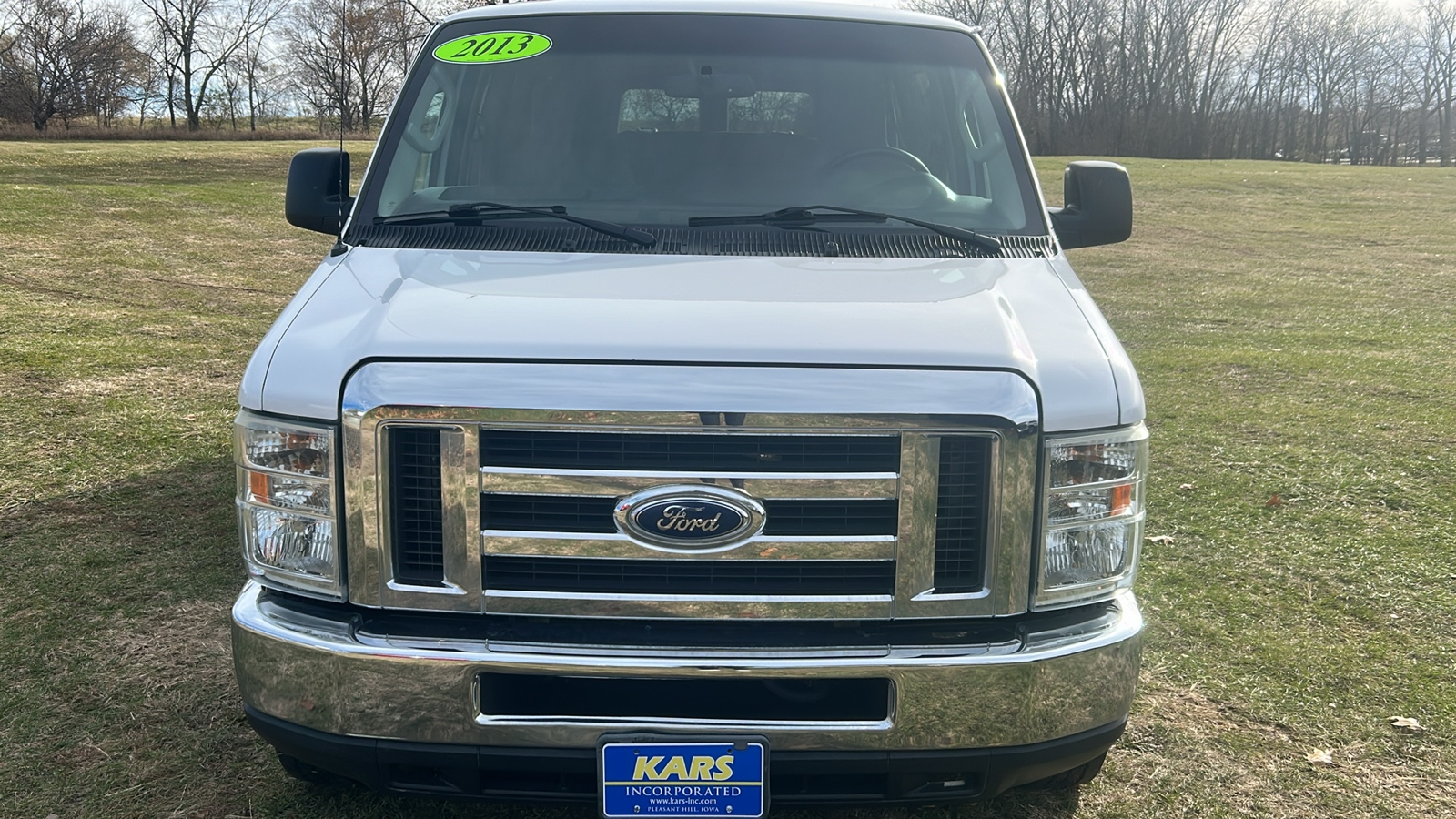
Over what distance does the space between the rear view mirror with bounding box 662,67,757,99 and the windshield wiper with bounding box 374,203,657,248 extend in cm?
63

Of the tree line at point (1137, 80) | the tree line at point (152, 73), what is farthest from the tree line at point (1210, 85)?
the tree line at point (152, 73)

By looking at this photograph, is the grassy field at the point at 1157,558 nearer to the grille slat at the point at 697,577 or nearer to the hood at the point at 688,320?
the grille slat at the point at 697,577

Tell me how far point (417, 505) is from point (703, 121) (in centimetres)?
172

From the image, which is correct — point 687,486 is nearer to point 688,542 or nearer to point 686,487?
point 686,487

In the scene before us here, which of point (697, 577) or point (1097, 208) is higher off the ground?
point (1097, 208)

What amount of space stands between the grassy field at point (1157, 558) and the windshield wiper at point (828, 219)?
1535 mm

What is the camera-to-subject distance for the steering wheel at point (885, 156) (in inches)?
142

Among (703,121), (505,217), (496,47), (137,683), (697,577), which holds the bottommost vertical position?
(137,683)

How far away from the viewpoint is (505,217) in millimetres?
3291

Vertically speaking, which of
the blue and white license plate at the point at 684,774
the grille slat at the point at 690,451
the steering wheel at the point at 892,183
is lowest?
the blue and white license plate at the point at 684,774

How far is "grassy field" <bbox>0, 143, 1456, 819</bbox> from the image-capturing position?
3.31 metres

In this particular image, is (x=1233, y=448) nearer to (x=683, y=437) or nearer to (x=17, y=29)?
(x=683, y=437)

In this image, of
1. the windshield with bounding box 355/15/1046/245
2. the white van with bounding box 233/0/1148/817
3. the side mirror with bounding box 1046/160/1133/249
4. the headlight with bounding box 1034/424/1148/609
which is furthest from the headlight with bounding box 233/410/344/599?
the side mirror with bounding box 1046/160/1133/249

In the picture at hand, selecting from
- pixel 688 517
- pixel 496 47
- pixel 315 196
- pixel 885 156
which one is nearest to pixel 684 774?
pixel 688 517
